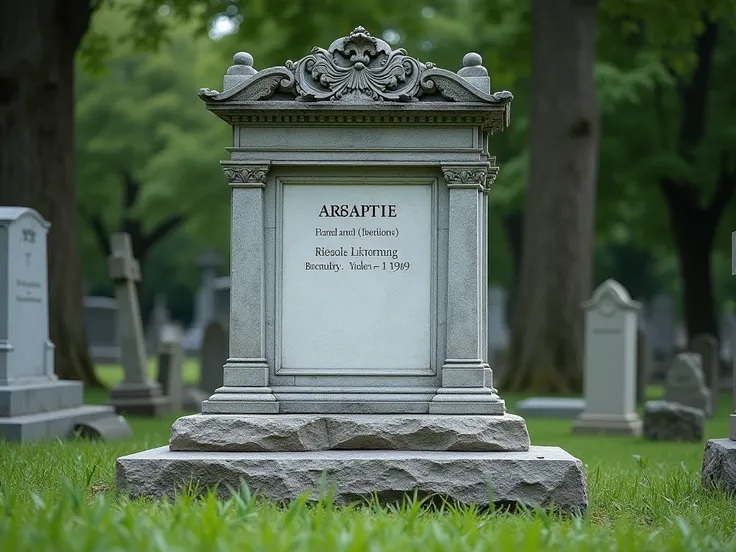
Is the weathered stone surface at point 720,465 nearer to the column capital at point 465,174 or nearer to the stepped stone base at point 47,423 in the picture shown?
the column capital at point 465,174

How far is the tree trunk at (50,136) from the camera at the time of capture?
60.2ft

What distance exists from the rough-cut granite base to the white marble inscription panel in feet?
3.29

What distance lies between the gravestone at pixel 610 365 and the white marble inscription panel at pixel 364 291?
845 cm

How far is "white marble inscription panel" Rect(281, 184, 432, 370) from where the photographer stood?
7953 mm

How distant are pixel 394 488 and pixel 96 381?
13.8 m

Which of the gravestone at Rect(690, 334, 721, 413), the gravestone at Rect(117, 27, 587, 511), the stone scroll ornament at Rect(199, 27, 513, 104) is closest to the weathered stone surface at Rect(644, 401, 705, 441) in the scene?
the gravestone at Rect(117, 27, 587, 511)

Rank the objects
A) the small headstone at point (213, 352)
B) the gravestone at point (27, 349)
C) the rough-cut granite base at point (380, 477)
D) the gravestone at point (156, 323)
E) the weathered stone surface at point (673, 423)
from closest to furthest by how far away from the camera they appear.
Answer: the rough-cut granite base at point (380, 477)
the gravestone at point (27, 349)
the weathered stone surface at point (673, 423)
the small headstone at point (213, 352)
the gravestone at point (156, 323)

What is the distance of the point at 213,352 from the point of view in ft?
69.9

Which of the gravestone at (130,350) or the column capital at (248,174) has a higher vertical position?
the column capital at (248,174)

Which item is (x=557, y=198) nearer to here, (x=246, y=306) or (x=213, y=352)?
(x=213, y=352)

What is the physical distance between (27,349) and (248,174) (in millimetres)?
5679

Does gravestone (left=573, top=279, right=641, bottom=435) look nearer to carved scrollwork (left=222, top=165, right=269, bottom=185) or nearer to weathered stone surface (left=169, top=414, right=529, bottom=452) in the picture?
weathered stone surface (left=169, top=414, right=529, bottom=452)

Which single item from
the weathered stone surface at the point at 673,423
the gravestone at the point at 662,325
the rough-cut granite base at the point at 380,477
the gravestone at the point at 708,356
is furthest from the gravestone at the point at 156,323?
the rough-cut granite base at the point at 380,477

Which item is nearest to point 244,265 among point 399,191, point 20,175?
point 399,191
